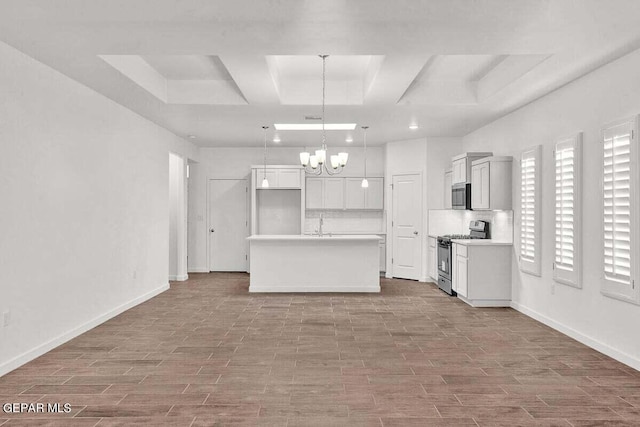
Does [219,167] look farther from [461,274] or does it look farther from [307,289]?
[461,274]

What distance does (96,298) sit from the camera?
5.61 meters

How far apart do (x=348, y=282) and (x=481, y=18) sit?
5.08 meters

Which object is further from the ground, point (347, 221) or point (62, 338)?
point (347, 221)

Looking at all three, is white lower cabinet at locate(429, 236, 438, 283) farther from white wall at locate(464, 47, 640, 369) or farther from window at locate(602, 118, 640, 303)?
window at locate(602, 118, 640, 303)

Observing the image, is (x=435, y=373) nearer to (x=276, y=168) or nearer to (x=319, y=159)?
(x=319, y=159)

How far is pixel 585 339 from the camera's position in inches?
190

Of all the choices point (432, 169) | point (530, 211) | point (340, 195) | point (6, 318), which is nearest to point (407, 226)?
point (432, 169)

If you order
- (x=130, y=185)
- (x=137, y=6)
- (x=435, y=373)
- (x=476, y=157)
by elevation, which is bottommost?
(x=435, y=373)

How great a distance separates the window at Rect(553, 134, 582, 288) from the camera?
4949 millimetres

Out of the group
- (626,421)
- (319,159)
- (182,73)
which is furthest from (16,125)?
(626,421)

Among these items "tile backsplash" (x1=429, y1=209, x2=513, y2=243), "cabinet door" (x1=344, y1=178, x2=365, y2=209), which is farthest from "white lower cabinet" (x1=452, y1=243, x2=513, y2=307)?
"cabinet door" (x1=344, y1=178, x2=365, y2=209)

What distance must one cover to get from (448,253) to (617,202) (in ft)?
11.6

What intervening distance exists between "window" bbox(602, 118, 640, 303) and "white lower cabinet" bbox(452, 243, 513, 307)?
224 cm

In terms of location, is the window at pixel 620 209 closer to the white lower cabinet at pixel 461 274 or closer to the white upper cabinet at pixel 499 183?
the white upper cabinet at pixel 499 183
